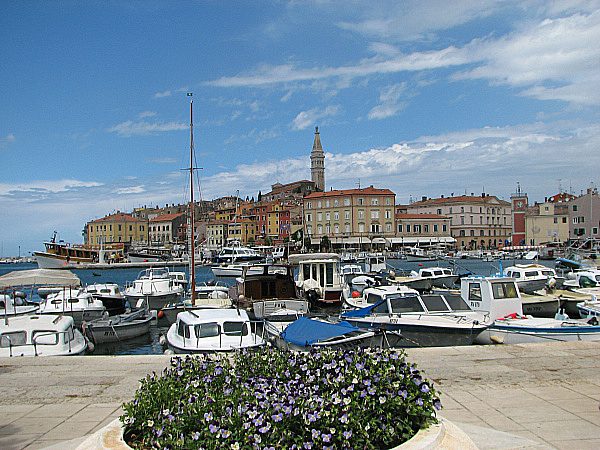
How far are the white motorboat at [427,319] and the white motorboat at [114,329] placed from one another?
10.8 meters

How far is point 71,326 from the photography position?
17.9 metres

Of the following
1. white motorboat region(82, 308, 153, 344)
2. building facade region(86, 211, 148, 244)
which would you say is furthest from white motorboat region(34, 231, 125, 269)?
white motorboat region(82, 308, 153, 344)

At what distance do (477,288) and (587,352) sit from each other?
29.6ft

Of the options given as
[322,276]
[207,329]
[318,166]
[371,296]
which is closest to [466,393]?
[207,329]

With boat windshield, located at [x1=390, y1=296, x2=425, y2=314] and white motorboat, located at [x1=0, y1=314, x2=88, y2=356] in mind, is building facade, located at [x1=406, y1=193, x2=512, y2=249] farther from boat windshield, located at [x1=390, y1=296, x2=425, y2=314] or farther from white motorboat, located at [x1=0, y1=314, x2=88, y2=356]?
white motorboat, located at [x1=0, y1=314, x2=88, y2=356]

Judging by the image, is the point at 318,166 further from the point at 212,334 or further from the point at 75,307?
the point at 212,334

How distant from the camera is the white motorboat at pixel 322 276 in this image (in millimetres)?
33719

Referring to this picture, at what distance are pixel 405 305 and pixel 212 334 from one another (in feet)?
21.8

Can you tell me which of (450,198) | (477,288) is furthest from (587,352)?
(450,198)

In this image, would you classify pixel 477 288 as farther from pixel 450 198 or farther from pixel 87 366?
pixel 450 198

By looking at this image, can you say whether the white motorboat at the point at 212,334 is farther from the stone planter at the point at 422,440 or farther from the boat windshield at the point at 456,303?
the stone planter at the point at 422,440

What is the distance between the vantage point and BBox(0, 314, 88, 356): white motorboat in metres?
16.1

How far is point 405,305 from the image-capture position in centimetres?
1820

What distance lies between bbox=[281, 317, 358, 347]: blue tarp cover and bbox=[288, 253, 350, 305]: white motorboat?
20.4 metres
